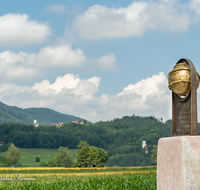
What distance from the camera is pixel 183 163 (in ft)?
26.8

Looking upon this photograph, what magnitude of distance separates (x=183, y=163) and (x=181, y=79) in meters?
2.70

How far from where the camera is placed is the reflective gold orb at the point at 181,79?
8.92 meters

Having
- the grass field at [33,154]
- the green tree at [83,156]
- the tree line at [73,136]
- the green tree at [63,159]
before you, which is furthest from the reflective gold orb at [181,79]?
the grass field at [33,154]

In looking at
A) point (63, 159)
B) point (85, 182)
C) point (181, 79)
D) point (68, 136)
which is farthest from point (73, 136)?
point (181, 79)

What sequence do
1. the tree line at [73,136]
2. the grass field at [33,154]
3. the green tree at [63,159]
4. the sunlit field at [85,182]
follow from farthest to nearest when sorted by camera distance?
the tree line at [73,136] → the grass field at [33,154] → the green tree at [63,159] → the sunlit field at [85,182]

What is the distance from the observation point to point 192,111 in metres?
8.66

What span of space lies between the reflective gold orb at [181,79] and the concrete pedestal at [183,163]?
5.32 ft

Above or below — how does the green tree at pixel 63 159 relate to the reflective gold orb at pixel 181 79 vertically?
below

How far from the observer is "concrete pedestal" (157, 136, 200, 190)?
8133mm

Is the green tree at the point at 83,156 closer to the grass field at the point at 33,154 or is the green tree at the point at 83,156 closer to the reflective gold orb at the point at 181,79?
the grass field at the point at 33,154

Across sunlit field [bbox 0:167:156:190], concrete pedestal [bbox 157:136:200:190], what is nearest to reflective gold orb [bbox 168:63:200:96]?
concrete pedestal [bbox 157:136:200:190]

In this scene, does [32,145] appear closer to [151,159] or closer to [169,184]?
[151,159]

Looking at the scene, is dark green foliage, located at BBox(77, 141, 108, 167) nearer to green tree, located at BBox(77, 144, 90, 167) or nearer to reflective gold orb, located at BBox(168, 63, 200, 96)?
green tree, located at BBox(77, 144, 90, 167)

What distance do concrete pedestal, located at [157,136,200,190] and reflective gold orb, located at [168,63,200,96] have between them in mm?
1623
